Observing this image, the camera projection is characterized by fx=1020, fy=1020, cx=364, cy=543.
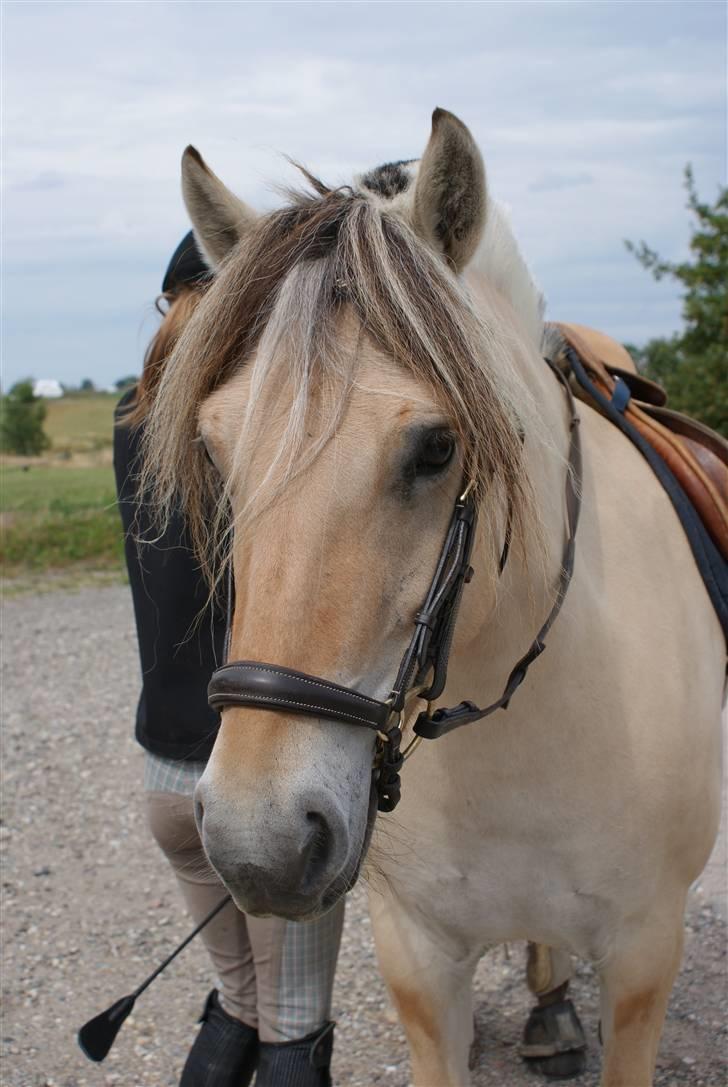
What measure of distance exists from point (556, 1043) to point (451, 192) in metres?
2.76

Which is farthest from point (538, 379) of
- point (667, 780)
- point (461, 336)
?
point (667, 780)

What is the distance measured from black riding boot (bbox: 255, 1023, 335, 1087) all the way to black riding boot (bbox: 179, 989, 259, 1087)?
0.11m

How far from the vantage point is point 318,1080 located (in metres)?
2.67

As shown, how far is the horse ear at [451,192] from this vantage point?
172 centimetres

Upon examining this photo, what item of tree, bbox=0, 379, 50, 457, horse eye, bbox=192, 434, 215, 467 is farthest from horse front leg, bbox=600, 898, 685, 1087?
tree, bbox=0, 379, 50, 457

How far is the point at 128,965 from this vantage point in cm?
417

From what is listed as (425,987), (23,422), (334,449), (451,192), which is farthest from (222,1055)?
(23,422)

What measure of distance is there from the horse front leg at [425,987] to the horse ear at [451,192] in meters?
1.47

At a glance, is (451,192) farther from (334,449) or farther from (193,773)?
(193,773)

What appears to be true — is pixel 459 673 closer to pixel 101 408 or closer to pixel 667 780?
pixel 667 780

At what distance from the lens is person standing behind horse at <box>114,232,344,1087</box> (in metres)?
2.60

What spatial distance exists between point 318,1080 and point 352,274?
2083 mm

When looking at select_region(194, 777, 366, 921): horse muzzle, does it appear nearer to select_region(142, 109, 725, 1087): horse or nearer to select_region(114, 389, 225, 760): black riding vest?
select_region(142, 109, 725, 1087): horse

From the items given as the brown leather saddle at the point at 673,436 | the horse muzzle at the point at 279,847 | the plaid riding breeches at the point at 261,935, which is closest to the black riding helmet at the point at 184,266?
the brown leather saddle at the point at 673,436
